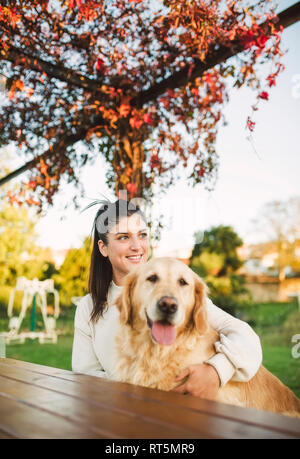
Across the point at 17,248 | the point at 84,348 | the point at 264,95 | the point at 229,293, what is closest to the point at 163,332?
the point at 84,348

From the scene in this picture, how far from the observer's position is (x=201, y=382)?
1.68 meters

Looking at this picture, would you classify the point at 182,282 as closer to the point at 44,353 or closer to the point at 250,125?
the point at 250,125

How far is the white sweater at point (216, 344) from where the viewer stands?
1756 mm

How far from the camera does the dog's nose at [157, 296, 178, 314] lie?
6.00 ft

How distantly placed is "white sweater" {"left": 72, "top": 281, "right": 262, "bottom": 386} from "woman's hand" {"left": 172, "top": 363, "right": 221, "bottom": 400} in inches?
1.2

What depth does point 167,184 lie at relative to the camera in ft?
12.0

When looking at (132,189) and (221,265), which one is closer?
(132,189)

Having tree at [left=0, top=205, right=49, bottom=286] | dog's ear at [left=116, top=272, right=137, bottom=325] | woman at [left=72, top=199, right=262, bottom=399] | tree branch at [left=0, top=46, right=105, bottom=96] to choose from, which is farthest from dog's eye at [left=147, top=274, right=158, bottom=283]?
tree at [left=0, top=205, right=49, bottom=286]

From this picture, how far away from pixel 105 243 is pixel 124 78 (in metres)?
1.42

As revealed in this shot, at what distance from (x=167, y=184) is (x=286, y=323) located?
6.17 metres

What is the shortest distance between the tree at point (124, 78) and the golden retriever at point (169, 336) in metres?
1.34

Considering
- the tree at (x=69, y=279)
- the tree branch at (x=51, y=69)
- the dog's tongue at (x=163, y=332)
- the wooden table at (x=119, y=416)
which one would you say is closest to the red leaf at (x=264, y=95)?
the tree branch at (x=51, y=69)

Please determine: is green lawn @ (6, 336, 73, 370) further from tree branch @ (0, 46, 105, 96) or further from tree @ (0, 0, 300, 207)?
tree branch @ (0, 46, 105, 96)

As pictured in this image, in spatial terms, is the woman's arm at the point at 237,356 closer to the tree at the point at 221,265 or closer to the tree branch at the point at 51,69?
the tree branch at the point at 51,69
